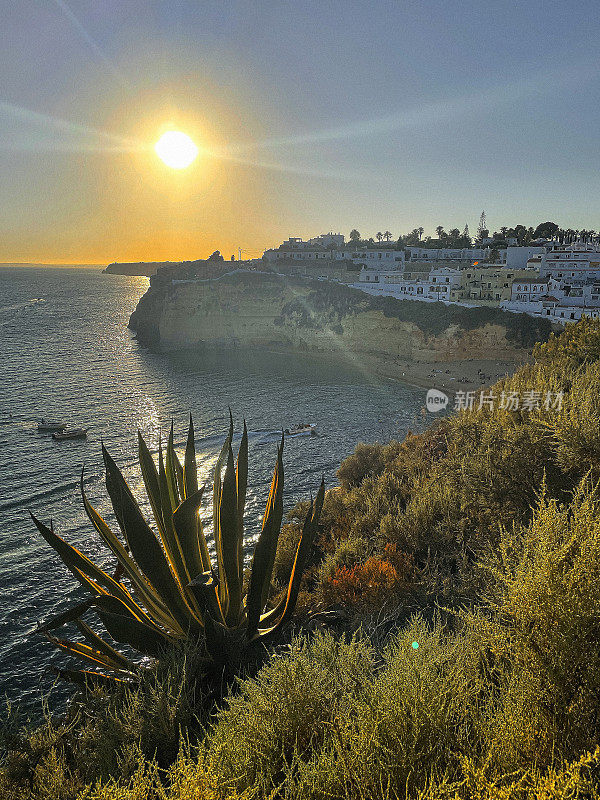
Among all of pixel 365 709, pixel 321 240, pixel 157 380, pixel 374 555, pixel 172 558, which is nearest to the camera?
pixel 365 709

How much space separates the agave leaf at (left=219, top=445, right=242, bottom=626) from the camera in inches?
213

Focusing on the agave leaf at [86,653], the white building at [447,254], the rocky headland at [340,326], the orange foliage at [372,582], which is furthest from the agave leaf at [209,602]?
the white building at [447,254]

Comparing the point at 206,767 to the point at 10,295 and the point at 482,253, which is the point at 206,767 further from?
the point at 10,295

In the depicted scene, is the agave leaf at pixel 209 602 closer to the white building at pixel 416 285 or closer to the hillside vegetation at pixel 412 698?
the hillside vegetation at pixel 412 698

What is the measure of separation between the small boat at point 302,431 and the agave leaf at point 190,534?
21.3 m

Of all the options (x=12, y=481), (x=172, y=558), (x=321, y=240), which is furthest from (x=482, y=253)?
(x=172, y=558)

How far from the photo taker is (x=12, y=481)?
19.4m

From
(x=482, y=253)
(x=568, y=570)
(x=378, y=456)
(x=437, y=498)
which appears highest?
(x=482, y=253)

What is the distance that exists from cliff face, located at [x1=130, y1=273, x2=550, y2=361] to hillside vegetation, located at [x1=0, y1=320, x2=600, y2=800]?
3936 centimetres

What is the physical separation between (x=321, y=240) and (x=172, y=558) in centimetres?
A: 9923

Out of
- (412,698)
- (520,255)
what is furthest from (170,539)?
(520,255)

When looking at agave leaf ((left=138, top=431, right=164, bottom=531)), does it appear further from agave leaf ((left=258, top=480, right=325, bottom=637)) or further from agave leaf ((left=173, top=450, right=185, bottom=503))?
agave leaf ((left=258, top=480, right=325, bottom=637))

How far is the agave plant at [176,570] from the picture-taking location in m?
4.98

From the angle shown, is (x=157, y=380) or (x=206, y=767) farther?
(x=157, y=380)
